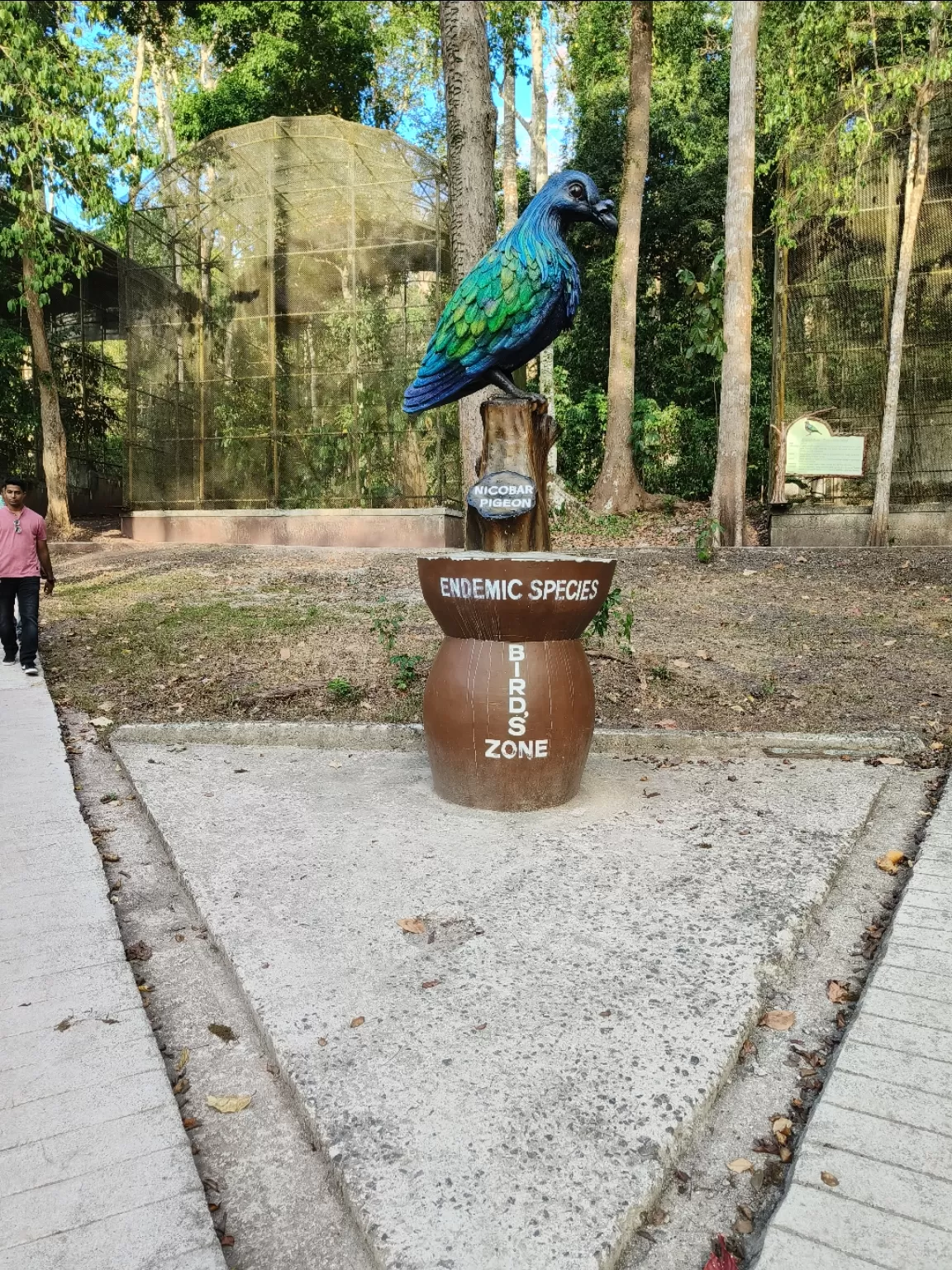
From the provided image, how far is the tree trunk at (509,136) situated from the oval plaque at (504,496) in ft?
42.8

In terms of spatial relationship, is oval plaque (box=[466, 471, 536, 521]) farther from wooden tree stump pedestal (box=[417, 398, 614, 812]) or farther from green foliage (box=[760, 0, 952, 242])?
green foliage (box=[760, 0, 952, 242])

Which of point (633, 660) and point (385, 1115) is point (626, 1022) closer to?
point (385, 1115)

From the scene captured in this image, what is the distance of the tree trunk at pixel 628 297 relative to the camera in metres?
14.1

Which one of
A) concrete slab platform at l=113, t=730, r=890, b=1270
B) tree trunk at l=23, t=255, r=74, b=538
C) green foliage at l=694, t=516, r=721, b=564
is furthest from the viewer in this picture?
tree trunk at l=23, t=255, r=74, b=538

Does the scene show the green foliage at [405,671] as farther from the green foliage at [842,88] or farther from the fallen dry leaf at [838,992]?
the green foliage at [842,88]

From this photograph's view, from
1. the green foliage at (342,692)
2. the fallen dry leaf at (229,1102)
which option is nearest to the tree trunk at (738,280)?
the green foliage at (342,692)

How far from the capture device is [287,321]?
13.8 metres

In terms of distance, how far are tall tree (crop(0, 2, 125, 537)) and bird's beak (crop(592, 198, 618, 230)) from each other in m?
9.24

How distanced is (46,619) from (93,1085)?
7657 mm

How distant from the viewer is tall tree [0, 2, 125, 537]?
1080 centimetres

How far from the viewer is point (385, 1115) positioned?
1962 mm

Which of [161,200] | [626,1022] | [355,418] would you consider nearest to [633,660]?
[626,1022]

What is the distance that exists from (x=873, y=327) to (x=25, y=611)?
37.0 feet

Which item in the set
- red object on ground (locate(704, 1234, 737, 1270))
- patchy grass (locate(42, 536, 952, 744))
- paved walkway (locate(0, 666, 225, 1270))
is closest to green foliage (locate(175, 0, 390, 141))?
patchy grass (locate(42, 536, 952, 744))
